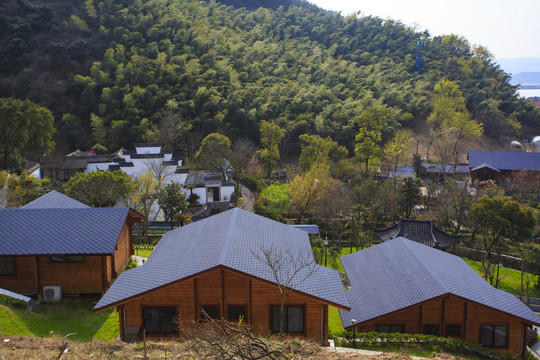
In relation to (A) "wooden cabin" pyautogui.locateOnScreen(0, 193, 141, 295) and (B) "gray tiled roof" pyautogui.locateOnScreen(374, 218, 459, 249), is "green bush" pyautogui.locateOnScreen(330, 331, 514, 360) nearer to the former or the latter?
(A) "wooden cabin" pyautogui.locateOnScreen(0, 193, 141, 295)

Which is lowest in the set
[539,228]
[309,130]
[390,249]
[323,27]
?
[539,228]

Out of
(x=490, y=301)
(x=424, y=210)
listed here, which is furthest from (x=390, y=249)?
(x=424, y=210)

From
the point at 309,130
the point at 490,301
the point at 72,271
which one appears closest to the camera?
the point at 490,301

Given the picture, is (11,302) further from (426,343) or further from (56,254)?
(426,343)

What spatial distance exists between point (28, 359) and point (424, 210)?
77.5 feet

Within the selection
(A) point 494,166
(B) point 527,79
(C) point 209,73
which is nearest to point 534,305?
(A) point 494,166

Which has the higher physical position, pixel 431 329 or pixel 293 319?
pixel 293 319

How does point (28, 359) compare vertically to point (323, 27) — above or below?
below

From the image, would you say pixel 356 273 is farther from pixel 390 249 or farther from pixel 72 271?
pixel 72 271

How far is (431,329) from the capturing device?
10.7 meters

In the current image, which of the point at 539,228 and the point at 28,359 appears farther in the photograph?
the point at 539,228

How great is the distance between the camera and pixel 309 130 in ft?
143

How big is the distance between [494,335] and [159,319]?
912 centimetres

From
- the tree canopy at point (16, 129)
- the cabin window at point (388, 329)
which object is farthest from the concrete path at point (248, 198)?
the cabin window at point (388, 329)
